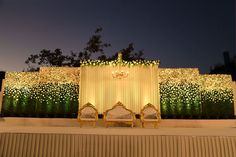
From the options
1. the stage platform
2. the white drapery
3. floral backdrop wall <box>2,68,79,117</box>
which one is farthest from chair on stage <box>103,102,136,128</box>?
the stage platform

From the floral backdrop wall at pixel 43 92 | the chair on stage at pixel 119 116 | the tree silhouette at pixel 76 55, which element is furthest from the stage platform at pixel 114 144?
the tree silhouette at pixel 76 55

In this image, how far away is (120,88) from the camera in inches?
408

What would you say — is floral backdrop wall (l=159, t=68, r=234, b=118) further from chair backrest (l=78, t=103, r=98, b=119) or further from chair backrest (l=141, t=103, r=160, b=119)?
chair backrest (l=78, t=103, r=98, b=119)

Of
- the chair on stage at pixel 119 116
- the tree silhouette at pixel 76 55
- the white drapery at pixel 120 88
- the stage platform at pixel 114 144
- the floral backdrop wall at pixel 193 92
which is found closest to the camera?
the stage platform at pixel 114 144

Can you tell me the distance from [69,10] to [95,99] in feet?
31.0

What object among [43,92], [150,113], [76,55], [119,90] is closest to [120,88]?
[119,90]

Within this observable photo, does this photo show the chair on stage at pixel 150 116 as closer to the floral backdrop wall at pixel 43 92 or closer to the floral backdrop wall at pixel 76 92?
the floral backdrop wall at pixel 76 92

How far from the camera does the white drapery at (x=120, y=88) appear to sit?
10.3 meters

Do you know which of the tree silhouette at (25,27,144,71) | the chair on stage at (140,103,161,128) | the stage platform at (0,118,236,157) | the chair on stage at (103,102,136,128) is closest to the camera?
the stage platform at (0,118,236,157)

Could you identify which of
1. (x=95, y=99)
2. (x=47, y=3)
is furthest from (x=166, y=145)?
(x=47, y=3)

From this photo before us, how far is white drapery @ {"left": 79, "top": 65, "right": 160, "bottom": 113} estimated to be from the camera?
1033 cm

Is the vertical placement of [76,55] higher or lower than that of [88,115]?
higher

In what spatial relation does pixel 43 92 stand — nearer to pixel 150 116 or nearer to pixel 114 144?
pixel 150 116

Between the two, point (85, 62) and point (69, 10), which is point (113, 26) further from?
point (85, 62)
